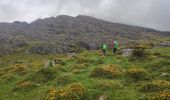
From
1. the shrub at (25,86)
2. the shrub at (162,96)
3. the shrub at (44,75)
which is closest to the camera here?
the shrub at (162,96)

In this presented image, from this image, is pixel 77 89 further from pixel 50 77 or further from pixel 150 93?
pixel 50 77

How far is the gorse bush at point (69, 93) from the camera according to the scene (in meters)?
21.3

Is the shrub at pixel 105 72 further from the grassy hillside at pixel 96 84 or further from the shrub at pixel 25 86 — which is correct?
the shrub at pixel 25 86

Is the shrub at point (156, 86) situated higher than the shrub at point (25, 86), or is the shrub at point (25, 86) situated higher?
the shrub at point (156, 86)

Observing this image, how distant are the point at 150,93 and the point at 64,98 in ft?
18.5

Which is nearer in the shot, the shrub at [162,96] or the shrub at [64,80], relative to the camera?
the shrub at [162,96]

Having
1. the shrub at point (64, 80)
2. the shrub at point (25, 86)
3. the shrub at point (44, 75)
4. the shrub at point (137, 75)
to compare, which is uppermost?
the shrub at point (137, 75)

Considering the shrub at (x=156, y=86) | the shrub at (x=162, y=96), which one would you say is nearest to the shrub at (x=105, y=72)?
the shrub at (x=156, y=86)

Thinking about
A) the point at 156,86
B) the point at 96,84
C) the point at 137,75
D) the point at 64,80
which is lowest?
the point at 64,80

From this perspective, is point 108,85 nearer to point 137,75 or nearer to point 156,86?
point 156,86

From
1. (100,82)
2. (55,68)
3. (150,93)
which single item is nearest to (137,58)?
(55,68)

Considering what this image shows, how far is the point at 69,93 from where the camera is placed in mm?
21547

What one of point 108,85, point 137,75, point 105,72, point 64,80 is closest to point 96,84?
point 108,85

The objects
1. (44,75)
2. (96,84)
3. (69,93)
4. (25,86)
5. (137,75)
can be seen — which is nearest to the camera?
(69,93)
